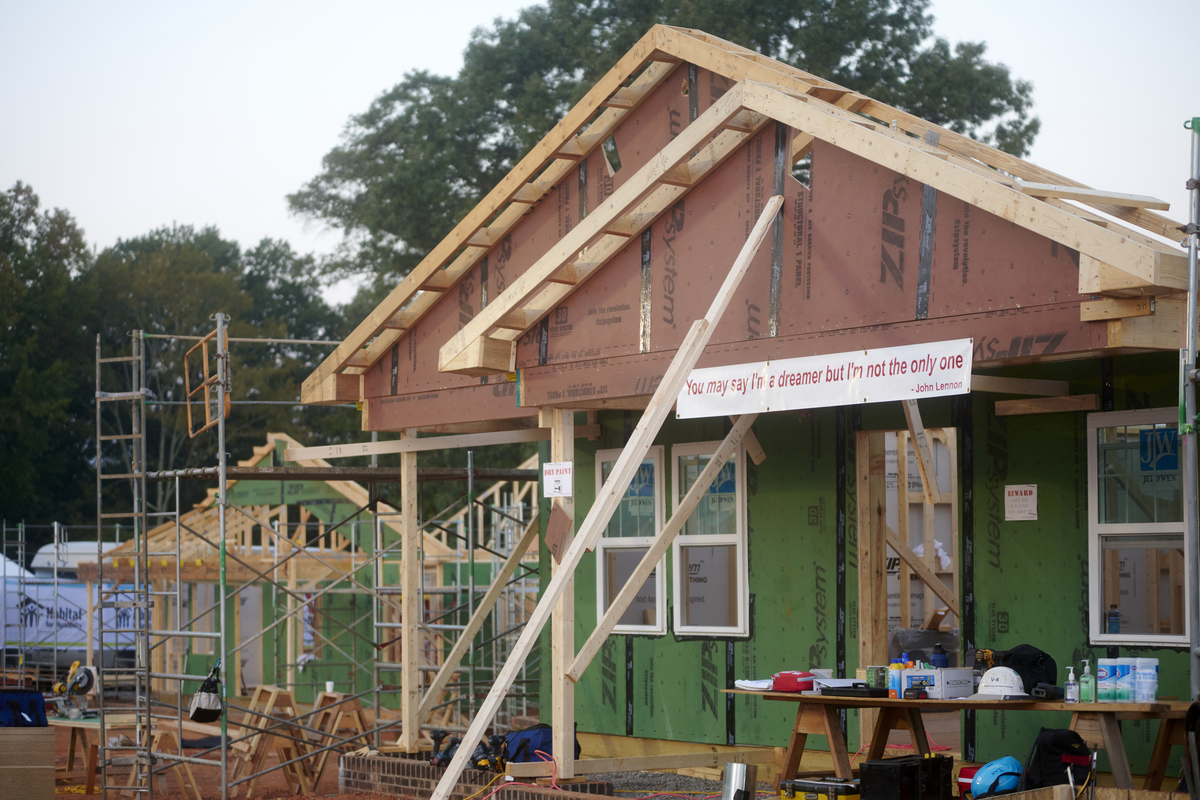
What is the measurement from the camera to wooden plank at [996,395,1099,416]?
351 inches

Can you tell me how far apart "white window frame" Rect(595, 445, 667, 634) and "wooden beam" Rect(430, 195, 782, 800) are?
2.83 meters

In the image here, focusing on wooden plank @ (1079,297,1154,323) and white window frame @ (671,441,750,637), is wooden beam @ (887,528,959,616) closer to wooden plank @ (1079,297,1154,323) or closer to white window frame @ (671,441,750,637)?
white window frame @ (671,441,750,637)

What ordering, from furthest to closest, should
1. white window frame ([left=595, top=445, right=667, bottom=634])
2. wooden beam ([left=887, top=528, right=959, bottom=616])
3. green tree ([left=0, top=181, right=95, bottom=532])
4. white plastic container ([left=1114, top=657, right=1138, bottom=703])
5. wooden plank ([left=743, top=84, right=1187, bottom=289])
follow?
1. green tree ([left=0, top=181, right=95, bottom=532])
2. white window frame ([left=595, top=445, right=667, bottom=634])
3. wooden beam ([left=887, top=528, right=959, bottom=616])
4. white plastic container ([left=1114, top=657, right=1138, bottom=703])
5. wooden plank ([left=743, top=84, right=1187, bottom=289])

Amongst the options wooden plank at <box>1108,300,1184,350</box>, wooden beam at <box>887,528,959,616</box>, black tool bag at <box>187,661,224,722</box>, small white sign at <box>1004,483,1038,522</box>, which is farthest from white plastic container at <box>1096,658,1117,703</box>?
black tool bag at <box>187,661,224,722</box>

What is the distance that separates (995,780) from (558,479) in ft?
12.1

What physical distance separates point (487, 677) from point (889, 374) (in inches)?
603

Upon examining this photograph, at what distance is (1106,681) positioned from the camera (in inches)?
301

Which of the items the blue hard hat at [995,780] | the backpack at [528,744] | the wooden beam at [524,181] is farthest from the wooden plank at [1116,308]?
the backpack at [528,744]

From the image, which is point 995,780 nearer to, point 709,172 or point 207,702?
point 709,172

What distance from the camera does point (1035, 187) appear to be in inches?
301

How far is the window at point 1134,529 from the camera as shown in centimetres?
861

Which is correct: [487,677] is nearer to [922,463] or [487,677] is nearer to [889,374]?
[922,463]

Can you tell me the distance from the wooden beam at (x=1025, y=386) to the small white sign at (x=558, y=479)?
9.73ft

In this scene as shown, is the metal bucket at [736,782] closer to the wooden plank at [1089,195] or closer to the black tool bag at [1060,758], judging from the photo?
the black tool bag at [1060,758]
